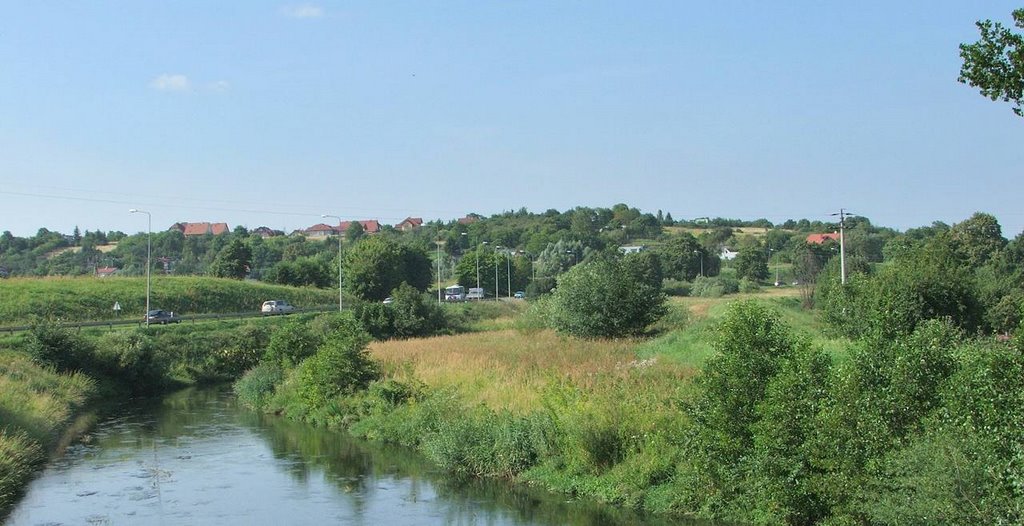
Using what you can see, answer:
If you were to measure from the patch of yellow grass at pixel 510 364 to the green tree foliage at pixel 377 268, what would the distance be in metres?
43.1

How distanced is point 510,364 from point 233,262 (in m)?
74.6

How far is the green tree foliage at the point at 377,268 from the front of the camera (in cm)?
8919

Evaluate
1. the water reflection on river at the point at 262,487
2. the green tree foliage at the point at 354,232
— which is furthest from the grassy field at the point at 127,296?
the green tree foliage at the point at 354,232

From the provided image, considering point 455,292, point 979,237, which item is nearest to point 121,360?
point 455,292

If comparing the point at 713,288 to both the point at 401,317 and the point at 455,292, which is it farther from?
the point at 401,317

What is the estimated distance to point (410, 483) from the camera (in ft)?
87.0

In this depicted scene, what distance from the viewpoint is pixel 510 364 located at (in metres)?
34.6

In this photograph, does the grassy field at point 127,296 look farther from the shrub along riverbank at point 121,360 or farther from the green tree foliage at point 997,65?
the green tree foliage at point 997,65

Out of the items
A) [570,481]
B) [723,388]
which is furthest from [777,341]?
[570,481]

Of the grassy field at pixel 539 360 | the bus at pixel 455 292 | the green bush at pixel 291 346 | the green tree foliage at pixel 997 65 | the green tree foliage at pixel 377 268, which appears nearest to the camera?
the green tree foliage at pixel 997 65

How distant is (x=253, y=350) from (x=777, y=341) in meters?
43.3

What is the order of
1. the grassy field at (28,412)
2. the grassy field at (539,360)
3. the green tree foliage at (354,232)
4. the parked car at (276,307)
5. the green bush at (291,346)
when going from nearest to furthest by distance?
the grassy field at (28,412) < the grassy field at (539,360) < the green bush at (291,346) < the parked car at (276,307) < the green tree foliage at (354,232)

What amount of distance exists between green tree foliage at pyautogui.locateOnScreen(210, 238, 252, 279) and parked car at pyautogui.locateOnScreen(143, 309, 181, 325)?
111 ft

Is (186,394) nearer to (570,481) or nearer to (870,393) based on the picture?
(570,481)
